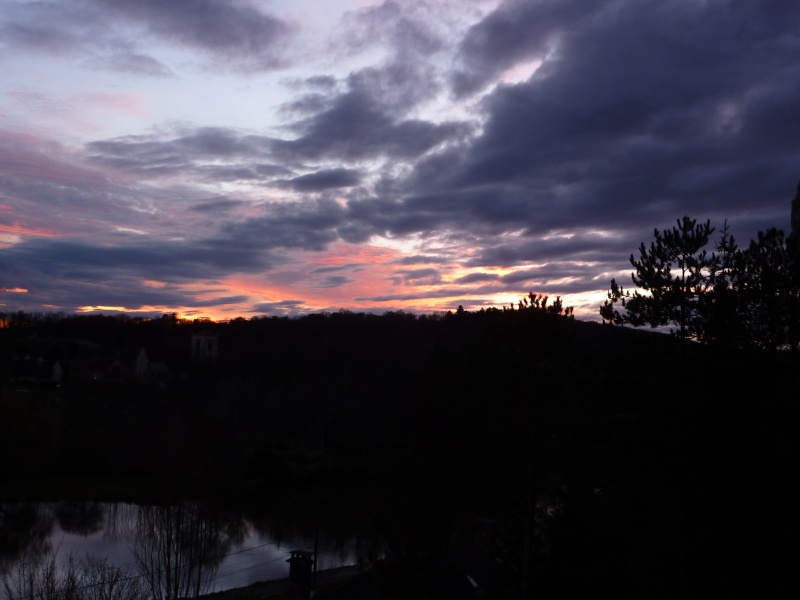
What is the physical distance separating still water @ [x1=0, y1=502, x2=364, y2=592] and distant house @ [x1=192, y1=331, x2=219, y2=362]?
45.9 meters

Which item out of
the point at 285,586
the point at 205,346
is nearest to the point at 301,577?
the point at 285,586

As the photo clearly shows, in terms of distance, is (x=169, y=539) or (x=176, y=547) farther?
(x=176, y=547)

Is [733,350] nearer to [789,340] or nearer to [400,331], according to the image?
[789,340]

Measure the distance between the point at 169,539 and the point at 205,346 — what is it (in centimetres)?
6968

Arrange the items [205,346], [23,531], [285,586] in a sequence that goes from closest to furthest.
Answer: [285,586]
[23,531]
[205,346]

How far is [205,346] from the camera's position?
8888cm

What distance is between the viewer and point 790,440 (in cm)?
1088

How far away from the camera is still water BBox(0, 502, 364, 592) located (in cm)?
2181

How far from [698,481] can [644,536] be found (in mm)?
1410

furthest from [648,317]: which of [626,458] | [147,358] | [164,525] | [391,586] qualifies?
[147,358]

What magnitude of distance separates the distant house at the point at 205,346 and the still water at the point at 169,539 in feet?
151

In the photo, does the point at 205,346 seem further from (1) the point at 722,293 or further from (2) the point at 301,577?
(1) the point at 722,293

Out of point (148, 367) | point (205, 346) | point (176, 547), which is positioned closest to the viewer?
point (176, 547)

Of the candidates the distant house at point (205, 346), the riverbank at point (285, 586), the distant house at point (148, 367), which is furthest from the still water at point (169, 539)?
the distant house at point (205, 346)
